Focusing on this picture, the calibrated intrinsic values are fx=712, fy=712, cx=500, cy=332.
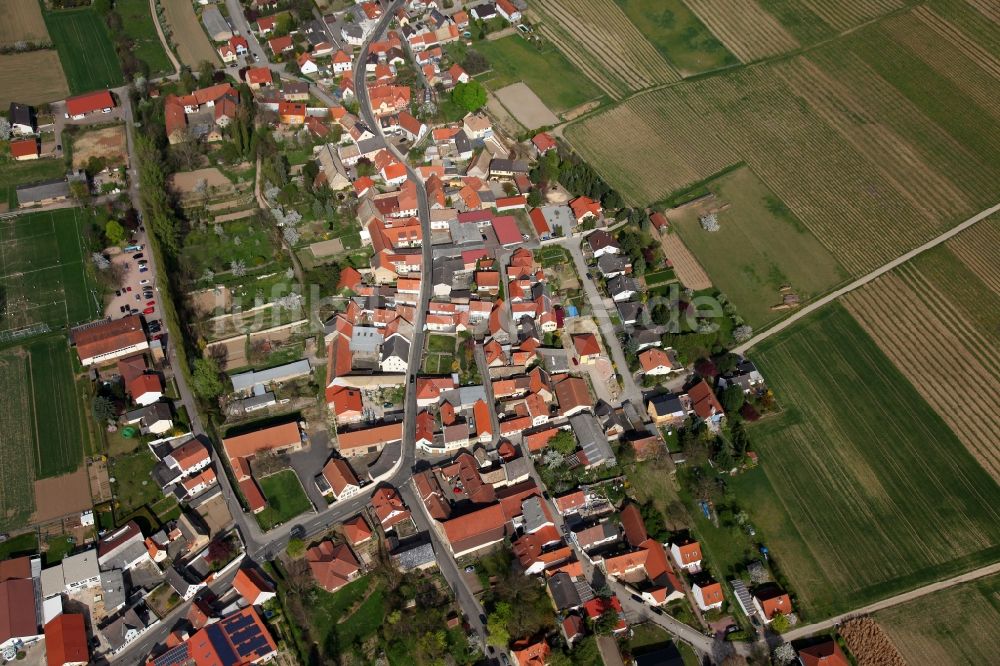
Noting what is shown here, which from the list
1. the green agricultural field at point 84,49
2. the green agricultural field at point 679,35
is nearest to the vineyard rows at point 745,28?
the green agricultural field at point 679,35

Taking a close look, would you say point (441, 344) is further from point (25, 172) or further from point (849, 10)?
point (849, 10)

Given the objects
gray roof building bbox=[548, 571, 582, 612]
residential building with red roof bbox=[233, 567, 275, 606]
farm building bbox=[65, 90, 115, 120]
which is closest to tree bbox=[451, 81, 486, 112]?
farm building bbox=[65, 90, 115, 120]

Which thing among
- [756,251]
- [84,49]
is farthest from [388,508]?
[84,49]

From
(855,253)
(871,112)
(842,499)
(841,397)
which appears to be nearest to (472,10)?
(871,112)

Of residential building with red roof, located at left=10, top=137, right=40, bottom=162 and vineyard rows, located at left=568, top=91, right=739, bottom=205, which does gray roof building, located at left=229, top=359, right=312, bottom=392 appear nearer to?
vineyard rows, located at left=568, top=91, right=739, bottom=205

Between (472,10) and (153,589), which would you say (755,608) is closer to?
(153,589)

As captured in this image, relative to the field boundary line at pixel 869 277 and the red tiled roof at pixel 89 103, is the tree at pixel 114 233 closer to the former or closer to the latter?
the red tiled roof at pixel 89 103

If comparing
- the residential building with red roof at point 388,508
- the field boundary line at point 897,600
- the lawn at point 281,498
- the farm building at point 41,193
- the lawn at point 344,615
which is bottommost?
the field boundary line at point 897,600
